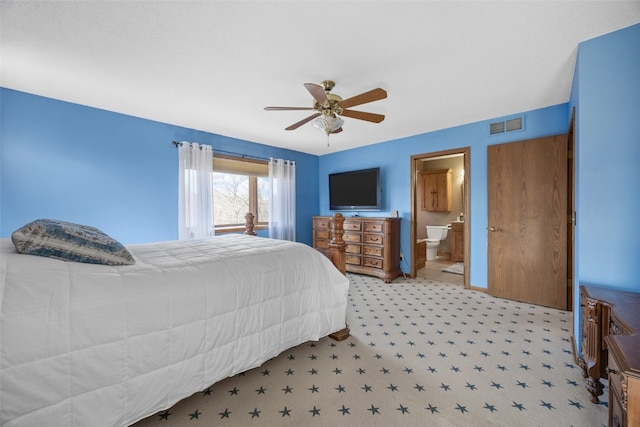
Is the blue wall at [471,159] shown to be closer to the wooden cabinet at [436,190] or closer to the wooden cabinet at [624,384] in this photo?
the wooden cabinet at [436,190]

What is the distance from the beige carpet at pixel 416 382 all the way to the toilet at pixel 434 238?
9.87 ft

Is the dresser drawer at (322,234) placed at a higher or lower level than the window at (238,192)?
lower

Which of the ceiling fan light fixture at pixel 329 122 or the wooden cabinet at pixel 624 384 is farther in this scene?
the ceiling fan light fixture at pixel 329 122

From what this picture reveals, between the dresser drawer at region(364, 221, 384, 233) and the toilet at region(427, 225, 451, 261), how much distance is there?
2090mm

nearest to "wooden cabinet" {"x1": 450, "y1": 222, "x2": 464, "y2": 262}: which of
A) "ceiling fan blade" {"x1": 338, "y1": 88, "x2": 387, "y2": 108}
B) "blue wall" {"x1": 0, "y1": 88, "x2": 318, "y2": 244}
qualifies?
"ceiling fan blade" {"x1": 338, "y1": 88, "x2": 387, "y2": 108}

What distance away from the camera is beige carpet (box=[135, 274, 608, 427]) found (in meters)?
1.48

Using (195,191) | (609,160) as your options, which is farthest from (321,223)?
(609,160)

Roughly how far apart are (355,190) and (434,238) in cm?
243

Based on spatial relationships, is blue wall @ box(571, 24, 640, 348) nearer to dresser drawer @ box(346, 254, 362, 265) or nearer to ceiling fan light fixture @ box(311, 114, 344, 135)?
ceiling fan light fixture @ box(311, 114, 344, 135)

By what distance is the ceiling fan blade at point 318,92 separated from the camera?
201cm

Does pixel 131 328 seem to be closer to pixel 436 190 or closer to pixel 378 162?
pixel 378 162

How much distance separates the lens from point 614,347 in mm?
915

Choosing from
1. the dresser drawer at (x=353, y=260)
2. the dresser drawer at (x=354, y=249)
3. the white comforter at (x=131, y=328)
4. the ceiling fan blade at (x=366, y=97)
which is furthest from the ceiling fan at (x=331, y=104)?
the dresser drawer at (x=353, y=260)

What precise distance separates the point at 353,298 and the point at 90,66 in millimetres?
Result: 3542
